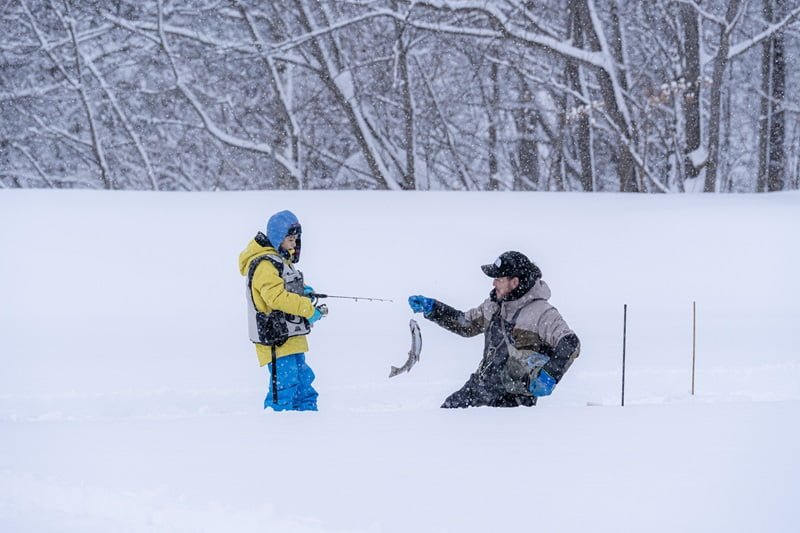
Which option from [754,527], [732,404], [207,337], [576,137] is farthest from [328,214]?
[576,137]

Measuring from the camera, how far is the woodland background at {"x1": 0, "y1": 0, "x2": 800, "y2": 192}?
18250 millimetres

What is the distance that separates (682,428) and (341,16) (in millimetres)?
18338

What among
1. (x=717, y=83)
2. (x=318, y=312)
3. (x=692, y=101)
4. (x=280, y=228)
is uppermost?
(x=717, y=83)

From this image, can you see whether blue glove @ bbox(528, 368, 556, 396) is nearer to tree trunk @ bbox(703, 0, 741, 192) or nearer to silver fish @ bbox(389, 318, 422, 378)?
silver fish @ bbox(389, 318, 422, 378)

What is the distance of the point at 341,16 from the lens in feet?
68.9

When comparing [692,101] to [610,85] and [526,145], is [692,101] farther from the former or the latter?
[526,145]

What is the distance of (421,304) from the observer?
5.01m

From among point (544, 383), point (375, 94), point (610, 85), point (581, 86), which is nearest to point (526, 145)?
point (581, 86)

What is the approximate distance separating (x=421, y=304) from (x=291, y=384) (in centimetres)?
88

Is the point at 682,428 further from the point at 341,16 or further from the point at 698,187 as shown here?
the point at 341,16

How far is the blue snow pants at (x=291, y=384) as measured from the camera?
5.20 metres

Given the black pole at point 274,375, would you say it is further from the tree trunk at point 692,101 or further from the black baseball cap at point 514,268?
the tree trunk at point 692,101

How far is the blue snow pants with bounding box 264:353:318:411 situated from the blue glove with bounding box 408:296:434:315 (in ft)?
2.32

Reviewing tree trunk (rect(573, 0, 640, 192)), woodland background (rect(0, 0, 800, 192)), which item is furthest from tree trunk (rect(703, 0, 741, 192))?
Result: tree trunk (rect(573, 0, 640, 192))
